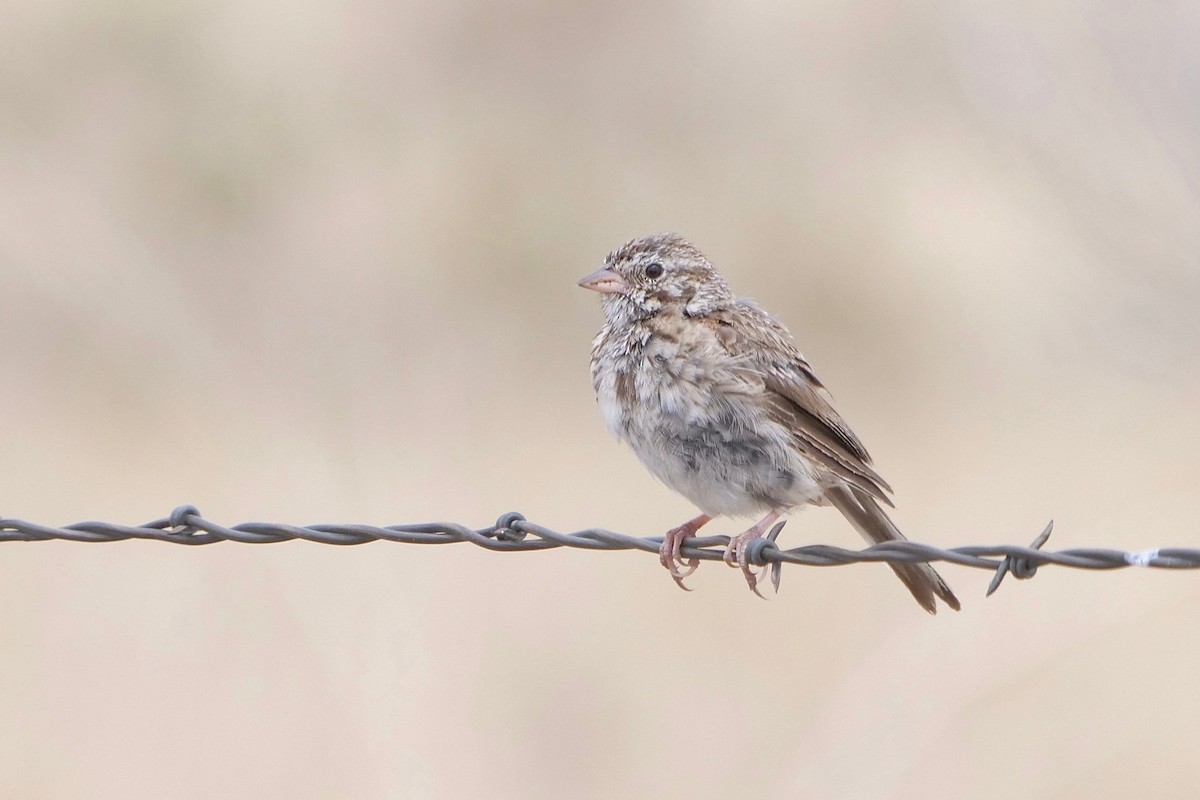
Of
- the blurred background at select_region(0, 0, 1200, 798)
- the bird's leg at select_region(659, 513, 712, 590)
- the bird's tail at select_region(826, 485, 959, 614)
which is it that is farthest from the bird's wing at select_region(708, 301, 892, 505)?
the blurred background at select_region(0, 0, 1200, 798)

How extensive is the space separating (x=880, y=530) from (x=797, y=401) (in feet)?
2.56

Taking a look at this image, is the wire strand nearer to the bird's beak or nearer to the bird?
the bird

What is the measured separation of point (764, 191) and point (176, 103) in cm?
660

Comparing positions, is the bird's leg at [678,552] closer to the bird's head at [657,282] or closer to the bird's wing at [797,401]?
the bird's wing at [797,401]

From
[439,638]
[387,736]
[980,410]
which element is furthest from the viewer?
[980,410]

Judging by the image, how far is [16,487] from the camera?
12.2 metres

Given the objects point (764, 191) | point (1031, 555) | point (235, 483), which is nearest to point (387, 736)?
point (235, 483)

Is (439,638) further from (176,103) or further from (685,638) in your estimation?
(176,103)

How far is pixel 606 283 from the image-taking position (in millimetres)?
5871

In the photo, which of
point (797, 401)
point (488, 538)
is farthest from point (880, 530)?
point (488, 538)

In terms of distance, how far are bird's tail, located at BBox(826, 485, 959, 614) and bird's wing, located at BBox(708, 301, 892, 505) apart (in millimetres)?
136

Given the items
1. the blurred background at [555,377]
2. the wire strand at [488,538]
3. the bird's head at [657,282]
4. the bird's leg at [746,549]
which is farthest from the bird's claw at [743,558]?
the blurred background at [555,377]

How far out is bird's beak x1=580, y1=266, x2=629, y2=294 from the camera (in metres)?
5.85

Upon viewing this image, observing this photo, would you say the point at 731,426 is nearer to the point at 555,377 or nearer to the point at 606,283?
the point at 606,283
